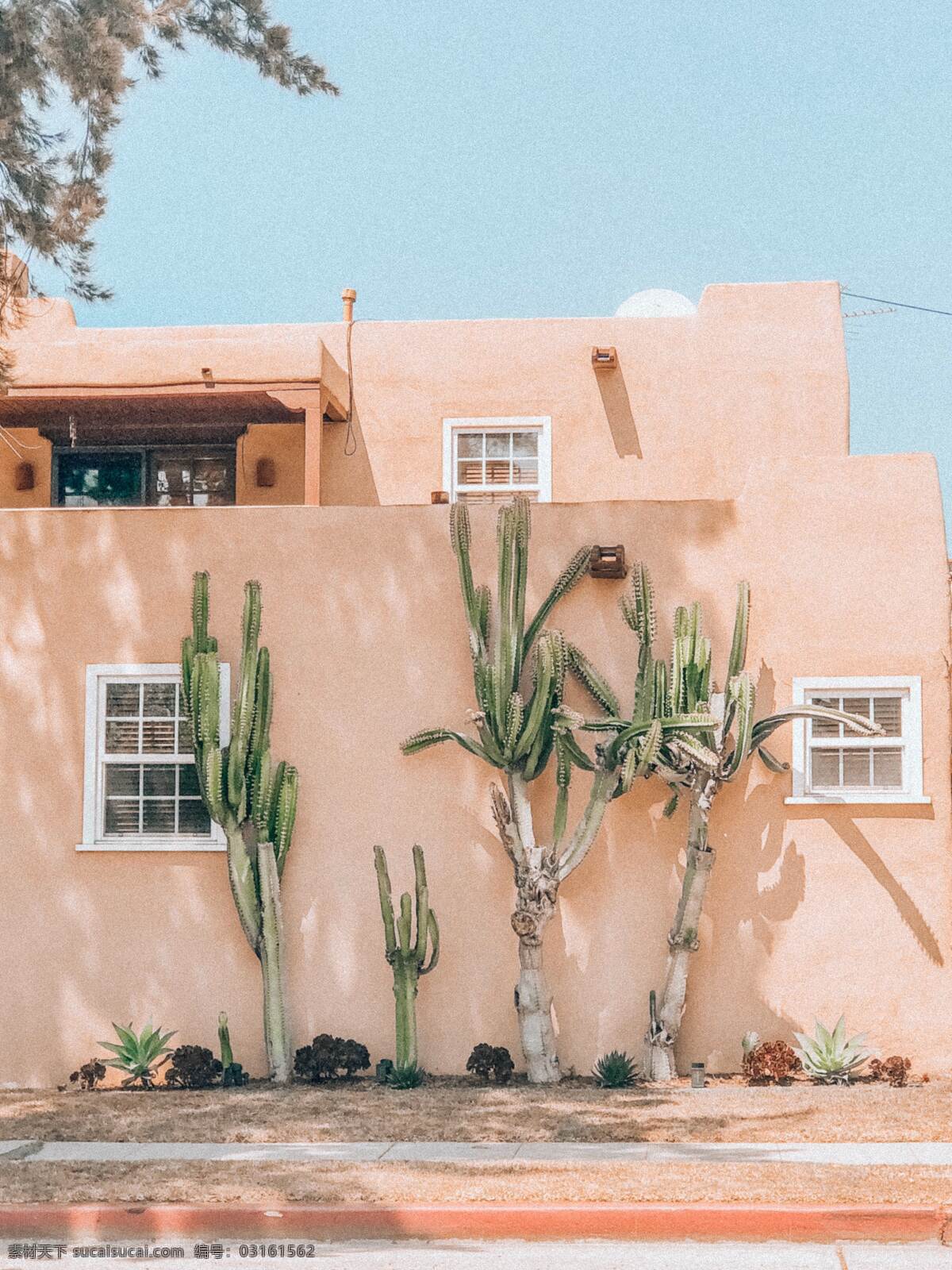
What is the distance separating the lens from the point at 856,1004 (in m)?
12.4

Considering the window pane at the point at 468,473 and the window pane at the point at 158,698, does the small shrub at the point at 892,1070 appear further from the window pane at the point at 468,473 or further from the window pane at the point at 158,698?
the window pane at the point at 468,473

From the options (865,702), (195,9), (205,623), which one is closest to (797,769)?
(865,702)

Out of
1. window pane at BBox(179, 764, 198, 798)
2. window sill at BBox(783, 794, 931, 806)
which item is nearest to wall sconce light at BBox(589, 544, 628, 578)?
window sill at BBox(783, 794, 931, 806)

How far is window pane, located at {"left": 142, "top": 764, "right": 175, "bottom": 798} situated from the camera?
1307 centimetres

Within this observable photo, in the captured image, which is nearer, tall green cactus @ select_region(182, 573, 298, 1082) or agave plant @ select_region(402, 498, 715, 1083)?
agave plant @ select_region(402, 498, 715, 1083)

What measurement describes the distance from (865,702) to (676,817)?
1.65 metres

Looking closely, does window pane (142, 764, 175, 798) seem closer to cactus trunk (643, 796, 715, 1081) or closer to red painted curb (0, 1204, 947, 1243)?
cactus trunk (643, 796, 715, 1081)

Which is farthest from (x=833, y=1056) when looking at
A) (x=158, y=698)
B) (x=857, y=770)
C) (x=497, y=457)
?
(x=497, y=457)

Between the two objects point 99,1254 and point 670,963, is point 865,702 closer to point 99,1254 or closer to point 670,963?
point 670,963

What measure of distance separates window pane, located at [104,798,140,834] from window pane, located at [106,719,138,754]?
0.38 meters

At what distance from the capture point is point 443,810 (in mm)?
12828

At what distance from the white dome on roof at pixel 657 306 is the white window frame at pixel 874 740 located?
5.75 meters

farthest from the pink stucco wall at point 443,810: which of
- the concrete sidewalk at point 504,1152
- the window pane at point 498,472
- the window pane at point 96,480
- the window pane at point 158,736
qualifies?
the window pane at point 96,480

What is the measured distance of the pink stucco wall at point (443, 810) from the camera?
12.5 m
